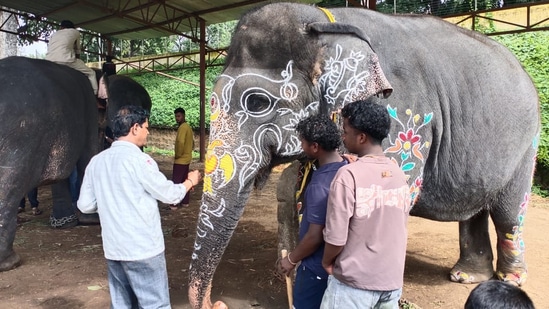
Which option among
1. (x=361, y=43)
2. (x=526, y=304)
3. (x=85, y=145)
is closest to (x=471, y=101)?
(x=361, y=43)

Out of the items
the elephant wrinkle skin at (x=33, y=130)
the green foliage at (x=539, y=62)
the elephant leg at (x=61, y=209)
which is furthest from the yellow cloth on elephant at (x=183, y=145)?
the green foliage at (x=539, y=62)

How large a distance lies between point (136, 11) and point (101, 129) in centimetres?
590

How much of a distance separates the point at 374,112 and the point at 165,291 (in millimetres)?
1692

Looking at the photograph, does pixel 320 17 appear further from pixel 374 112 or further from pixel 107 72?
pixel 107 72

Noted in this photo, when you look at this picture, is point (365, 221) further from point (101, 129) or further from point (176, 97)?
point (176, 97)

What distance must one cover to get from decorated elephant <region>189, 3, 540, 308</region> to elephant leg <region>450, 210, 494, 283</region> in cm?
57

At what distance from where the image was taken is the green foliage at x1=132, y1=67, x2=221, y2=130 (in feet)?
64.0

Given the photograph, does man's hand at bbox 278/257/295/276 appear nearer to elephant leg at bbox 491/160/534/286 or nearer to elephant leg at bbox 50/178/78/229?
elephant leg at bbox 491/160/534/286

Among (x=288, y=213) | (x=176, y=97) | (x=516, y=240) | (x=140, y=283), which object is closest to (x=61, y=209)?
(x=288, y=213)

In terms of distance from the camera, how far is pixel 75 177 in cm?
736

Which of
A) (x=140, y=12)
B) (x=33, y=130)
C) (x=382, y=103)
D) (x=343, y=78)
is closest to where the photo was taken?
(x=343, y=78)

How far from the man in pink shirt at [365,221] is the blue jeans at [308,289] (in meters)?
0.23

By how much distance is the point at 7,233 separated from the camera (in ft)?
15.6

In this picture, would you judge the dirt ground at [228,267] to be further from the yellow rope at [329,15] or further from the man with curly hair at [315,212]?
the yellow rope at [329,15]
